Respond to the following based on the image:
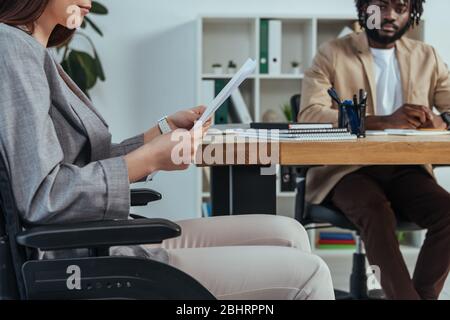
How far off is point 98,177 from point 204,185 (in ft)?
8.94

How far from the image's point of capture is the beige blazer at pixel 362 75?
238 centimetres

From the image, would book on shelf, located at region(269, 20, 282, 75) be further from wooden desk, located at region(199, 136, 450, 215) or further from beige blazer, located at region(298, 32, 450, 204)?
wooden desk, located at region(199, 136, 450, 215)

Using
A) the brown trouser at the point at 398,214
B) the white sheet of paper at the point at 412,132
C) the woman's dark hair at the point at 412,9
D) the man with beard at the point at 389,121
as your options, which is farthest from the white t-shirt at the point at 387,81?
the white sheet of paper at the point at 412,132

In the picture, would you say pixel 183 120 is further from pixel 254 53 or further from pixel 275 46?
pixel 254 53

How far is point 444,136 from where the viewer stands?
65.2 inches

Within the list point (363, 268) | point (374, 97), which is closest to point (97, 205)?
point (374, 97)

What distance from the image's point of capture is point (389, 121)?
194 centimetres

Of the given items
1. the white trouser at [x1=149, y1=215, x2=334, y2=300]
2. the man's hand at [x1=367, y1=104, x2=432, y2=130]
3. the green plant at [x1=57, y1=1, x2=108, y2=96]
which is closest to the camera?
the white trouser at [x1=149, y1=215, x2=334, y2=300]

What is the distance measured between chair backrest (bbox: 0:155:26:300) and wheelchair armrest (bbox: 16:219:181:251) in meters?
0.04

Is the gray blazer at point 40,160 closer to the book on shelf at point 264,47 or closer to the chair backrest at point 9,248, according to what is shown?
the chair backrest at point 9,248

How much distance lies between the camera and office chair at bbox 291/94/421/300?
218 centimetres

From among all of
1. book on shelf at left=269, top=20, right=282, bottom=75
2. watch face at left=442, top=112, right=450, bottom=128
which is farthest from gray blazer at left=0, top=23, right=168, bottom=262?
book on shelf at left=269, top=20, right=282, bottom=75

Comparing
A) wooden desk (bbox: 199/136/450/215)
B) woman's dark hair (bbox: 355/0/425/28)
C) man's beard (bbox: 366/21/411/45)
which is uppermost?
woman's dark hair (bbox: 355/0/425/28)
